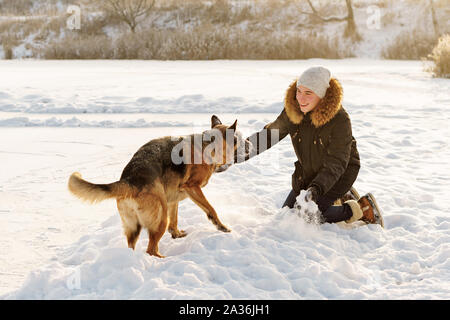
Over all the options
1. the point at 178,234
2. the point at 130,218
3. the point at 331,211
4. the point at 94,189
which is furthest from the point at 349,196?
the point at 94,189

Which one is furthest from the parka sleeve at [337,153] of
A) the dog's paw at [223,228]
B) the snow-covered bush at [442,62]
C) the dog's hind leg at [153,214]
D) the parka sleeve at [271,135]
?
the snow-covered bush at [442,62]

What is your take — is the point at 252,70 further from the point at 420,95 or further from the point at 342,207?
the point at 342,207

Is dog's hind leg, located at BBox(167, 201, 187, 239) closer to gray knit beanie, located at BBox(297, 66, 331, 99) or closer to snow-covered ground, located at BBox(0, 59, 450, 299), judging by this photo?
snow-covered ground, located at BBox(0, 59, 450, 299)

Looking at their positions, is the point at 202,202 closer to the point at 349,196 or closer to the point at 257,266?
the point at 257,266

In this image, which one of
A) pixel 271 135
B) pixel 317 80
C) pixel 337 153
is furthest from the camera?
pixel 271 135

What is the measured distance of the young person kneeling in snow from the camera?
4.46 meters

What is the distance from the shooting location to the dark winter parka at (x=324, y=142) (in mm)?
4469

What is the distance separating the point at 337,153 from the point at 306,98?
1.83 ft

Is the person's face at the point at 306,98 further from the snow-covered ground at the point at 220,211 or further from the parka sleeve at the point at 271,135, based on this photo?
the snow-covered ground at the point at 220,211

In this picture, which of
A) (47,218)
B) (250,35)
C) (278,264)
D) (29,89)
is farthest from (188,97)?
(250,35)

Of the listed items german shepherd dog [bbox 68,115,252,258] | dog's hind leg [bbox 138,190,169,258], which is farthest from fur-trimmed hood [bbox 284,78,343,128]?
dog's hind leg [bbox 138,190,169,258]

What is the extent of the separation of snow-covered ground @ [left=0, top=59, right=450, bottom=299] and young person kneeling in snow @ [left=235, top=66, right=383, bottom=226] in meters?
0.22

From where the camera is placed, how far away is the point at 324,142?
467 centimetres
